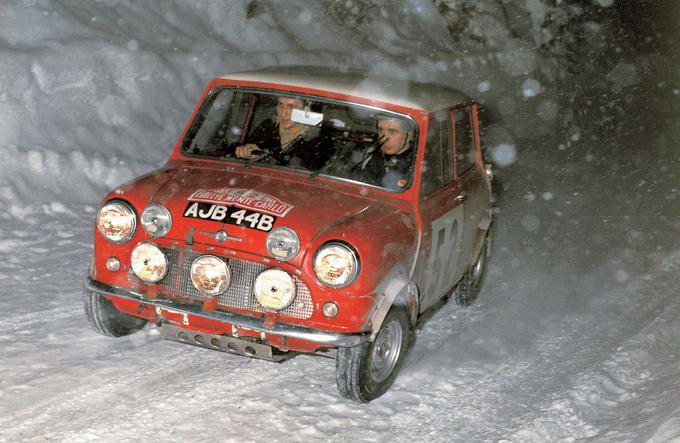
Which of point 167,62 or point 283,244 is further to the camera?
point 167,62

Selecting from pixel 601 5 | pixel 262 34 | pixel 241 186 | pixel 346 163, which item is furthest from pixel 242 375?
pixel 601 5

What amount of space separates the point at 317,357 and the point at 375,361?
584mm

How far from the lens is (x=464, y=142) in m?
5.77

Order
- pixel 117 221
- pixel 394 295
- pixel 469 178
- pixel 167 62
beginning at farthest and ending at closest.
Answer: pixel 167 62, pixel 469 178, pixel 117 221, pixel 394 295

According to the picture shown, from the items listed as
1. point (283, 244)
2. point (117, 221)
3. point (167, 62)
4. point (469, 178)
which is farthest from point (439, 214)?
point (167, 62)

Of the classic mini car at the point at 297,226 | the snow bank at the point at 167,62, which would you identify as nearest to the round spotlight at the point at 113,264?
the classic mini car at the point at 297,226

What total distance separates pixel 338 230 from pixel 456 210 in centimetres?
139

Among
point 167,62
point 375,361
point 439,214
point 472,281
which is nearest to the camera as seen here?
point 375,361

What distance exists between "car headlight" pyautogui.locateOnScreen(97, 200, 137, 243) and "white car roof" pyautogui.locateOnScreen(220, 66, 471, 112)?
130 cm

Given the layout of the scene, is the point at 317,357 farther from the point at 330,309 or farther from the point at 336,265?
the point at 336,265

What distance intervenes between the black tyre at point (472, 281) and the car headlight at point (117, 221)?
2.70 meters

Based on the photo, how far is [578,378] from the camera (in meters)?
4.95

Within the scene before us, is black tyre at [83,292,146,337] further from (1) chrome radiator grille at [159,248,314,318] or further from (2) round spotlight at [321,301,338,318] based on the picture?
(2) round spotlight at [321,301,338,318]

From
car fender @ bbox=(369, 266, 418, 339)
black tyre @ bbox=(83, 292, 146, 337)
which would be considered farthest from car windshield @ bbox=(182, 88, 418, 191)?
black tyre @ bbox=(83, 292, 146, 337)
